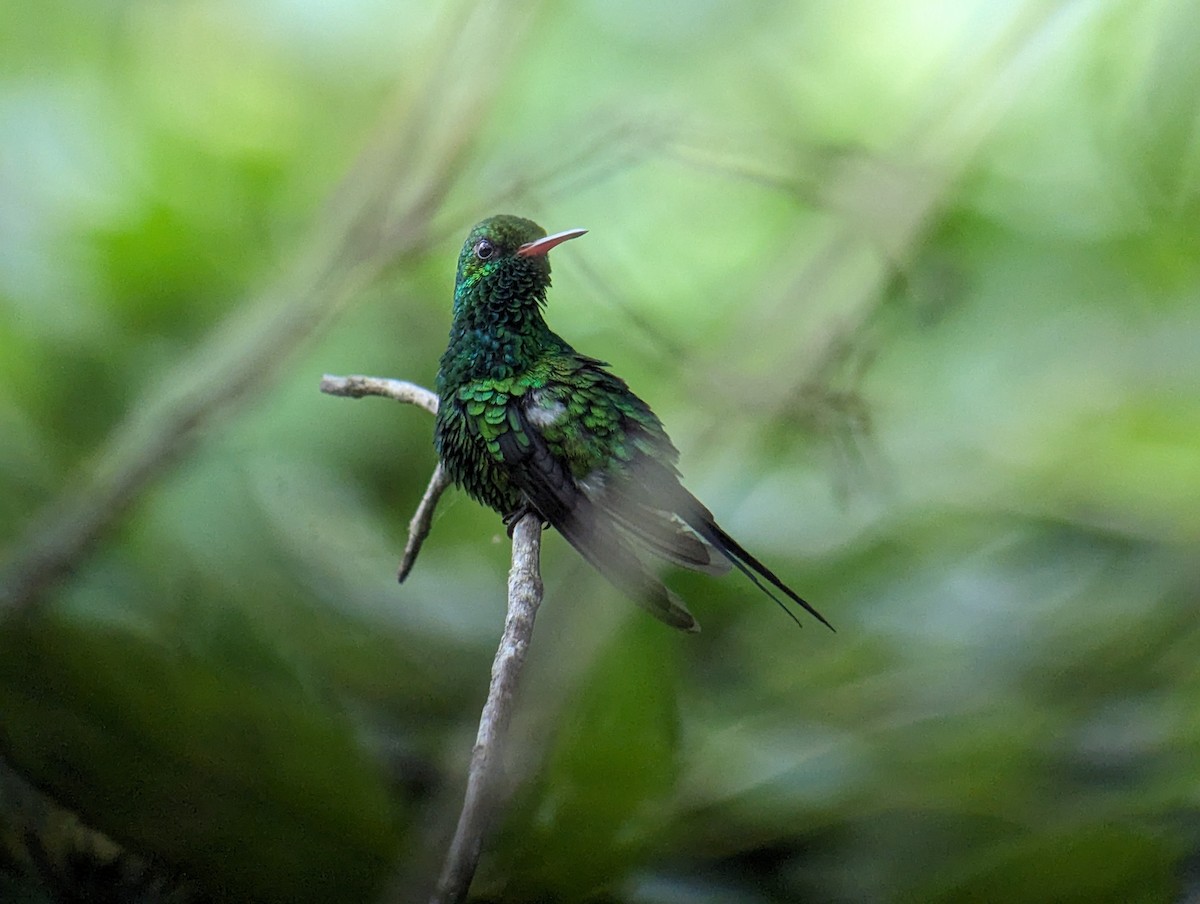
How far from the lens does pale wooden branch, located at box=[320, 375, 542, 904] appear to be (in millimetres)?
782

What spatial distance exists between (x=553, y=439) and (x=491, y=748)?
0.31 m

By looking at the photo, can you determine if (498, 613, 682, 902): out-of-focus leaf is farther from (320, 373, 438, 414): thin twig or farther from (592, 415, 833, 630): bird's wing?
(320, 373, 438, 414): thin twig

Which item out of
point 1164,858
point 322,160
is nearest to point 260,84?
point 322,160

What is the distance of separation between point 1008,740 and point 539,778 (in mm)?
443

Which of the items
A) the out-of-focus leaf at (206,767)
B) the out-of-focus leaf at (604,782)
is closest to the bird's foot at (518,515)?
the out-of-focus leaf at (604,782)

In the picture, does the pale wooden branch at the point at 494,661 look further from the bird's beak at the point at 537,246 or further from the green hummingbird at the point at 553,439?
the bird's beak at the point at 537,246

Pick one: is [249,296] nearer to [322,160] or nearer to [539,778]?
[322,160]

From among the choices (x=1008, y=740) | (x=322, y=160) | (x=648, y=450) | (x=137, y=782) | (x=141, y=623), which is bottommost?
(x=137, y=782)

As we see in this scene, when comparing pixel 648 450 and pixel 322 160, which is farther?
pixel 322 160

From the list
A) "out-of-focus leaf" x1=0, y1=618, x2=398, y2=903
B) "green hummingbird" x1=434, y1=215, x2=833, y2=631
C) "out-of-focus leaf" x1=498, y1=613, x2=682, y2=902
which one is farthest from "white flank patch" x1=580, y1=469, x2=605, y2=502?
"out-of-focus leaf" x1=0, y1=618, x2=398, y2=903

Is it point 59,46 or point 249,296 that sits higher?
point 59,46

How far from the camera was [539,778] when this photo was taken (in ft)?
3.13

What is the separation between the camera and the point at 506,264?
1.04m

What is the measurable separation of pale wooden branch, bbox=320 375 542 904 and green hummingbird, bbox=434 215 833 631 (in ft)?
0.12
